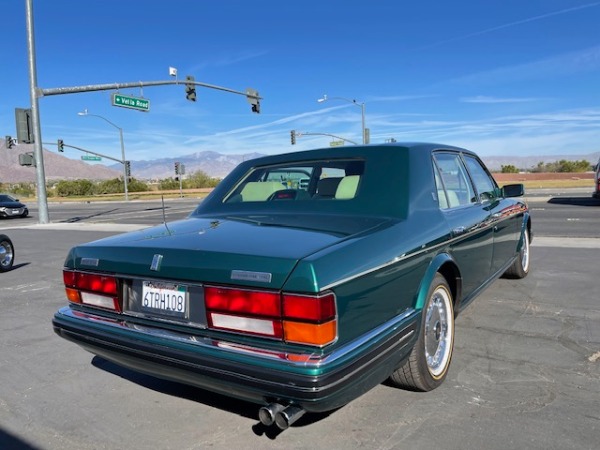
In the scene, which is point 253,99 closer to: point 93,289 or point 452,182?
point 452,182

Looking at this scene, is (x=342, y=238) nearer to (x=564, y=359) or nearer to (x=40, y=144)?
(x=564, y=359)

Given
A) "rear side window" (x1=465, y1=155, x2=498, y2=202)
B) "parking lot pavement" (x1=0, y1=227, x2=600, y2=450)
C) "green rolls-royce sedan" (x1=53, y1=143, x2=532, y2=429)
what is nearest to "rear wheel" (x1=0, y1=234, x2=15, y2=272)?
"parking lot pavement" (x1=0, y1=227, x2=600, y2=450)

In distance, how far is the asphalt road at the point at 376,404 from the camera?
2619mm

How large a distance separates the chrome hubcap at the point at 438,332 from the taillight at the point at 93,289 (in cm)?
191

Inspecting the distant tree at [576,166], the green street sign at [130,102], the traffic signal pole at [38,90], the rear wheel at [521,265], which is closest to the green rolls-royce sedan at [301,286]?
the rear wheel at [521,265]

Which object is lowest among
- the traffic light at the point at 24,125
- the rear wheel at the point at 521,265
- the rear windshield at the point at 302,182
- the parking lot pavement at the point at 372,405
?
the parking lot pavement at the point at 372,405

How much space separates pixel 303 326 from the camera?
214 centimetres

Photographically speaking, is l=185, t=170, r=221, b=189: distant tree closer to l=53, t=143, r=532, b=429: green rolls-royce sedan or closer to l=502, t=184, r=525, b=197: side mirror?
l=502, t=184, r=525, b=197: side mirror

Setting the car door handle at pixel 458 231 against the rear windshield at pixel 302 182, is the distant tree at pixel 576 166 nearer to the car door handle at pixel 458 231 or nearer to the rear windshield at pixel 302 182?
the car door handle at pixel 458 231

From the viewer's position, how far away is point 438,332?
3.27 m

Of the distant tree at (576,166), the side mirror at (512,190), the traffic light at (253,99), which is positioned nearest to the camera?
the side mirror at (512,190)

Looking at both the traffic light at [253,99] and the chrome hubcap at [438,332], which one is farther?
the traffic light at [253,99]

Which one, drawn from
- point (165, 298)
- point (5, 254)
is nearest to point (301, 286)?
point (165, 298)

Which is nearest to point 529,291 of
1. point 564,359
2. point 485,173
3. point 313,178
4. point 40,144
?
point 485,173
